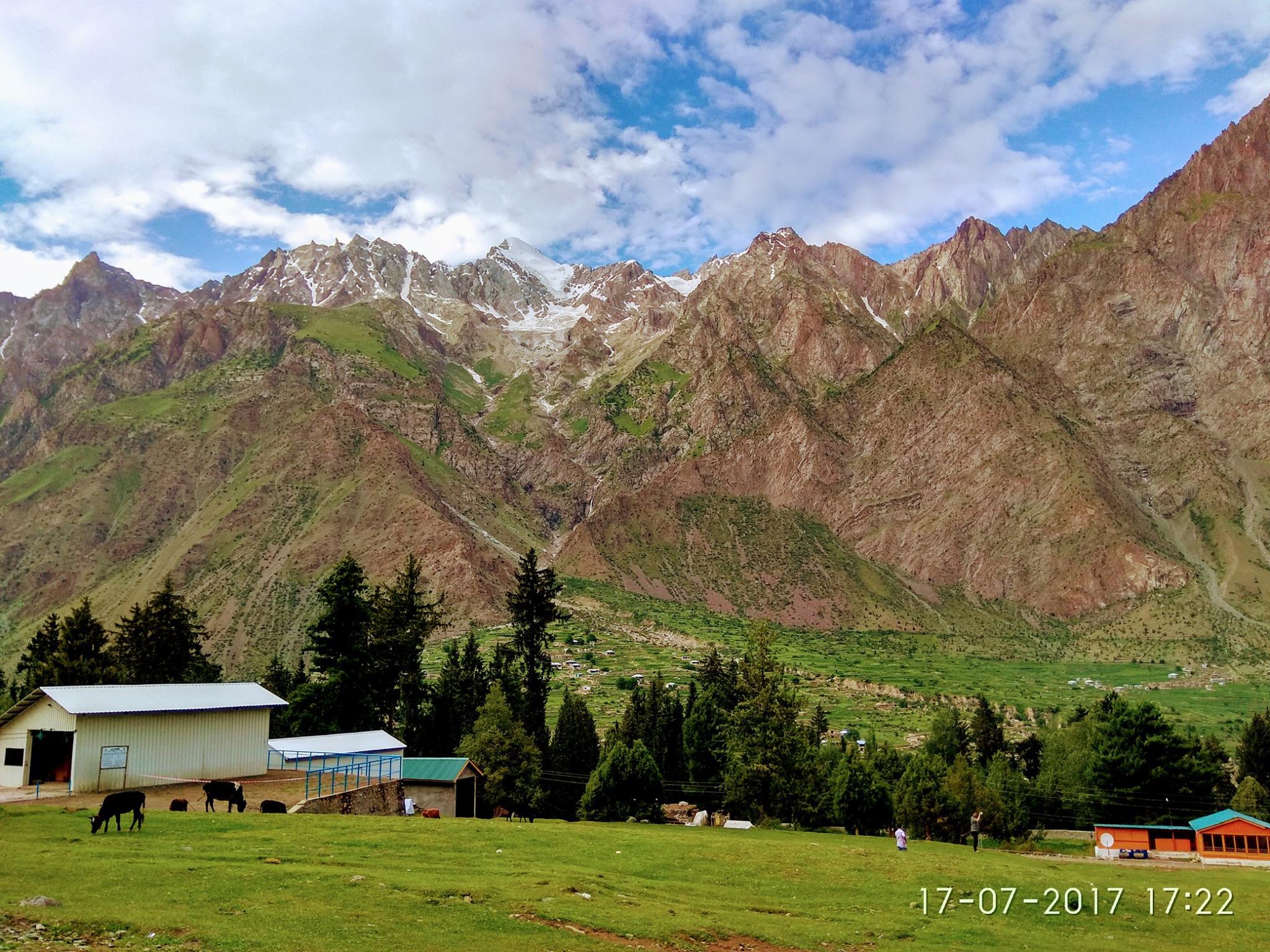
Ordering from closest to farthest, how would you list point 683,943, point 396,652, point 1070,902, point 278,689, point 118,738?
1. point 683,943
2. point 1070,902
3. point 118,738
4. point 396,652
5. point 278,689

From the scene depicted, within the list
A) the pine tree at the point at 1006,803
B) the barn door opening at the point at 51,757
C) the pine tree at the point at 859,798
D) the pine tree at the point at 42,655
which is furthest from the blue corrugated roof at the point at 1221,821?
the pine tree at the point at 42,655

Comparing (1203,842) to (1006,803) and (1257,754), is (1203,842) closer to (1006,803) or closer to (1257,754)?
(1006,803)

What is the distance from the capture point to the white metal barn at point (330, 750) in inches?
1820

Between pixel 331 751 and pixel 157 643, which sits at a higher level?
pixel 157 643

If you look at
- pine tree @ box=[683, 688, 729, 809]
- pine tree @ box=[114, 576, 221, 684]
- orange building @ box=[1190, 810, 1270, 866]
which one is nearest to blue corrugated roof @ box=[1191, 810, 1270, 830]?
orange building @ box=[1190, 810, 1270, 866]

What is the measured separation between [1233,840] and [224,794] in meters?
48.9

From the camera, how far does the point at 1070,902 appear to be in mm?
28062

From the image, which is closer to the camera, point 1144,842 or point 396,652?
point 1144,842

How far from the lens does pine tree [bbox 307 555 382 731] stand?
208 feet

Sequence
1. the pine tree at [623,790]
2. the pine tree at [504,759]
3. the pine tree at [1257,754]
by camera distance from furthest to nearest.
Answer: the pine tree at [1257,754] → the pine tree at [623,790] → the pine tree at [504,759]

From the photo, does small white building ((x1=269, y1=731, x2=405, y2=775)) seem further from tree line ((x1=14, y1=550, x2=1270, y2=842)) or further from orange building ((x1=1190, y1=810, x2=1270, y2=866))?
orange building ((x1=1190, y1=810, x2=1270, y2=866))

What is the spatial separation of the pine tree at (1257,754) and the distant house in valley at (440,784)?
7091 centimetres

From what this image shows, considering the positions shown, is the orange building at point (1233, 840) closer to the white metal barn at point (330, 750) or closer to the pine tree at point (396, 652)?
the white metal barn at point (330, 750)

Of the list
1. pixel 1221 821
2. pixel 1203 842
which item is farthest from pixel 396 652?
pixel 1221 821
